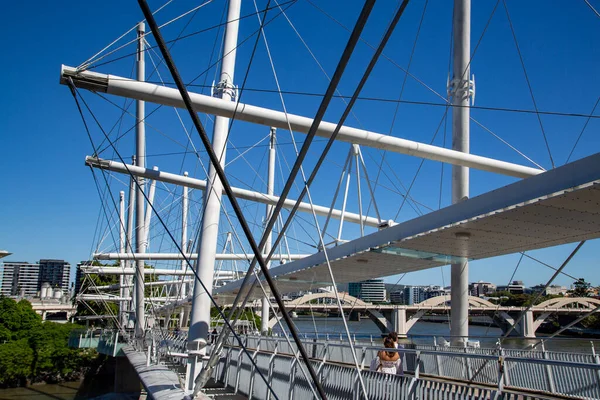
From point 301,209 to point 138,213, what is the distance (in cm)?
861

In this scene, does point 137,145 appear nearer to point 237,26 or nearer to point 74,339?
point 237,26

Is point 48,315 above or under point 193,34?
under

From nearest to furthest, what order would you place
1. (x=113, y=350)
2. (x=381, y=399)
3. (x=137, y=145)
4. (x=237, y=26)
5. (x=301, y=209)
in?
(x=381, y=399) < (x=237, y=26) < (x=301, y=209) < (x=137, y=145) < (x=113, y=350)

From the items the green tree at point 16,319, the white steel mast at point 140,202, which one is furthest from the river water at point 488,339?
the green tree at point 16,319

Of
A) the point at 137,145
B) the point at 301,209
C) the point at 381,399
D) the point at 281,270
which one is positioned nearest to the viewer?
the point at 381,399

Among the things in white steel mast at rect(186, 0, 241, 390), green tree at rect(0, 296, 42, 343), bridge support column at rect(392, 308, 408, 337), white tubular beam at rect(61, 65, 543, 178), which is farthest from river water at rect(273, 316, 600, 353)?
green tree at rect(0, 296, 42, 343)

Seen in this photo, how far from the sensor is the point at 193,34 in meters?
10.3

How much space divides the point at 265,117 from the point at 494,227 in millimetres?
4511

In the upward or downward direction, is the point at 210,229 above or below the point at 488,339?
above

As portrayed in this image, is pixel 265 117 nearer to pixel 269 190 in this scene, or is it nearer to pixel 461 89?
pixel 461 89

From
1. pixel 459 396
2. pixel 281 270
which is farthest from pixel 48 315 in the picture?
pixel 459 396

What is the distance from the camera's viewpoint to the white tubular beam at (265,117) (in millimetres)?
8164

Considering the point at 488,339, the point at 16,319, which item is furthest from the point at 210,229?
the point at 16,319

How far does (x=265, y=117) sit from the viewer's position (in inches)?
394
